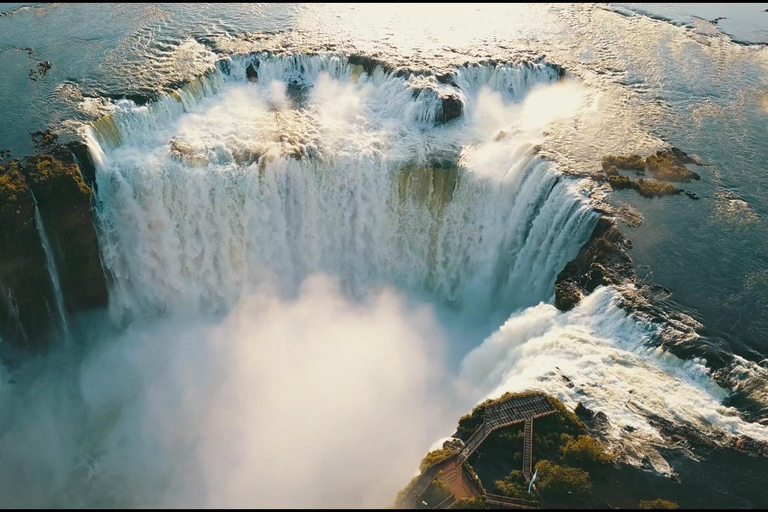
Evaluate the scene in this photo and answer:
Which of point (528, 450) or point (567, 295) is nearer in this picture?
point (528, 450)

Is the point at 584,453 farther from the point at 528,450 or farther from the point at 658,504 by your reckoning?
the point at 658,504

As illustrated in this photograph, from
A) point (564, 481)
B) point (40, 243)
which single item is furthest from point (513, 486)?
point (40, 243)

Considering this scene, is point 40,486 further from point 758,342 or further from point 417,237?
point 758,342

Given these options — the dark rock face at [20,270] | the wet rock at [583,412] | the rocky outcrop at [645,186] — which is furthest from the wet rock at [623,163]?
the dark rock face at [20,270]

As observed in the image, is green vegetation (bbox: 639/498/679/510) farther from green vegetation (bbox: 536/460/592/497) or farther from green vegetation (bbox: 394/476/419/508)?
green vegetation (bbox: 394/476/419/508)

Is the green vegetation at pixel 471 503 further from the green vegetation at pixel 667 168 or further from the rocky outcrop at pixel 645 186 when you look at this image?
the green vegetation at pixel 667 168

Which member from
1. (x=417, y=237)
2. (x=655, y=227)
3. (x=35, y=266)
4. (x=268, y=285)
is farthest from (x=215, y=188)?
(x=655, y=227)

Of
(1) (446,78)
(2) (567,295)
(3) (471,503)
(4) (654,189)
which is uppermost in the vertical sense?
(1) (446,78)

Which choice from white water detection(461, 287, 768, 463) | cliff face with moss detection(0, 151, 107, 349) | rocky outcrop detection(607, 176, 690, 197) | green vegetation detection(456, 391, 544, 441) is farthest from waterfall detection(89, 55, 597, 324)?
green vegetation detection(456, 391, 544, 441)
